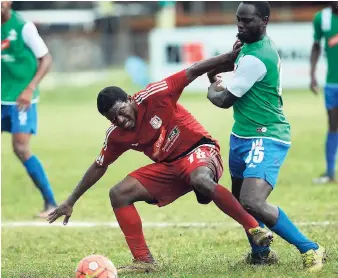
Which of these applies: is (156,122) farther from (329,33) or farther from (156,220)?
(329,33)

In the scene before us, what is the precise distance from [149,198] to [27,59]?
4065 mm

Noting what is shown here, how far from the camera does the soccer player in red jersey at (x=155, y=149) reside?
24.1 feet

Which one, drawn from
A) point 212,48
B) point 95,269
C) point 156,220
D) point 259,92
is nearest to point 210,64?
point 259,92

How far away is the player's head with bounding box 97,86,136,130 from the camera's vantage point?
7297 mm

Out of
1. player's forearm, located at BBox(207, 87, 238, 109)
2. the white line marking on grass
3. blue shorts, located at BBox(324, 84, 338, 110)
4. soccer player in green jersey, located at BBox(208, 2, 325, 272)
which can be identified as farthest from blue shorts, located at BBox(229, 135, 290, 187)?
blue shorts, located at BBox(324, 84, 338, 110)

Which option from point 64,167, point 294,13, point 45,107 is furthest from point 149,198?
point 294,13

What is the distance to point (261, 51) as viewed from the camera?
7.18 metres

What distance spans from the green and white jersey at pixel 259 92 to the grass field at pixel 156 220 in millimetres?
1053

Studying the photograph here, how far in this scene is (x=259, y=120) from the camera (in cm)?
725

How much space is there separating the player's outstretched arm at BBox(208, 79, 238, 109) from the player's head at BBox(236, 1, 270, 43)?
42 cm

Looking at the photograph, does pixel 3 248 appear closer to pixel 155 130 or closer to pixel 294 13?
pixel 155 130

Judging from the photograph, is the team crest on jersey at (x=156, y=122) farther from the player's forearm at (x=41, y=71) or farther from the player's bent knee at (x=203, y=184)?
the player's forearm at (x=41, y=71)

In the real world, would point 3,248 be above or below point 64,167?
above

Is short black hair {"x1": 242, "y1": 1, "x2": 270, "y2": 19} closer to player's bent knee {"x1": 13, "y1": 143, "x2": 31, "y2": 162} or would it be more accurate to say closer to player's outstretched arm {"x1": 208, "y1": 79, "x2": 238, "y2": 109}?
player's outstretched arm {"x1": 208, "y1": 79, "x2": 238, "y2": 109}
